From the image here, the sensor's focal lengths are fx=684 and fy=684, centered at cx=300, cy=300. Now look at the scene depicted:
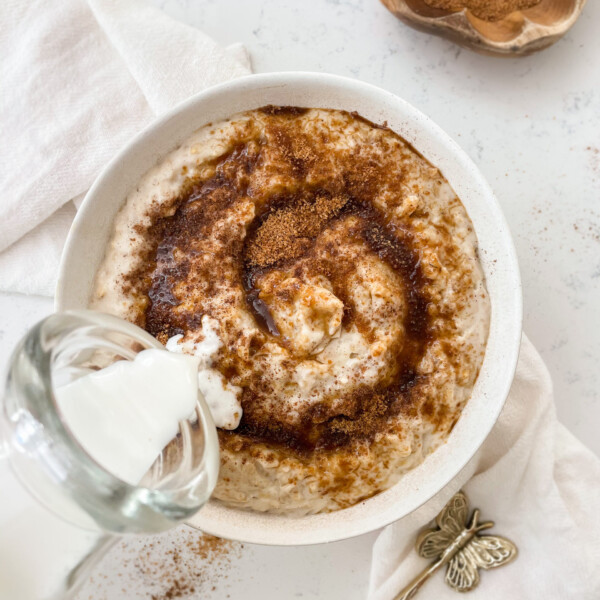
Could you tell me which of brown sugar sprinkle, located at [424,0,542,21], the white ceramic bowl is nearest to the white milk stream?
the white ceramic bowl

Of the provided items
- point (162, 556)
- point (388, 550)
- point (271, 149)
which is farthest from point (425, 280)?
point (162, 556)

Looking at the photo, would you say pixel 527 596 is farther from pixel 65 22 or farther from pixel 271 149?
pixel 65 22

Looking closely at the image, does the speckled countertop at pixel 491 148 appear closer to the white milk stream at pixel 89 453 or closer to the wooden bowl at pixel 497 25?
the wooden bowl at pixel 497 25

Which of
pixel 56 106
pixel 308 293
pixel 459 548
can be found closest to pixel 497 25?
pixel 308 293

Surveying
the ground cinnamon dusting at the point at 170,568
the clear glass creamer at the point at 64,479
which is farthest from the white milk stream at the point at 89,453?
the ground cinnamon dusting at the point at 170,568

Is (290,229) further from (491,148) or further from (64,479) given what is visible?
(64,479)

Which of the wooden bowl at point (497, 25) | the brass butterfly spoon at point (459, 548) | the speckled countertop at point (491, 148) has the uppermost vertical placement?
the wooden bowl at point (497, 25)
